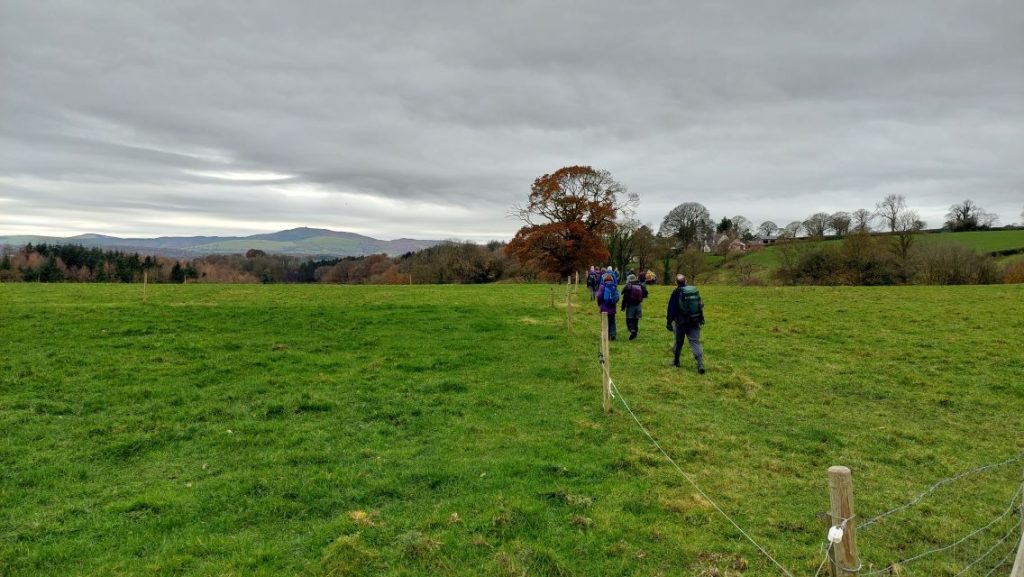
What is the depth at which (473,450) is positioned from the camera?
27.1 feet

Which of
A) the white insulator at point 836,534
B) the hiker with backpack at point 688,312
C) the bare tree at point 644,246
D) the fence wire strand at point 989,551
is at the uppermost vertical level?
the bare tree at point 644,246

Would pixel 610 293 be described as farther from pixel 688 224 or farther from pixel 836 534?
pixel 688 224

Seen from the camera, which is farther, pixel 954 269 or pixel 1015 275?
pixel 954 269

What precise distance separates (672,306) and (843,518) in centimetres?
984

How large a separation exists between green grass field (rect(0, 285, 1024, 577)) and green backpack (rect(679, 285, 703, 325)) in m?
1.48

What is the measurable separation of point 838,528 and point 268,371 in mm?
12299

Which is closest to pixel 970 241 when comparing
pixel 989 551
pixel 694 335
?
pixel 694 335

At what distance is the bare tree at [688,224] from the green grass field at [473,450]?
61706 mm

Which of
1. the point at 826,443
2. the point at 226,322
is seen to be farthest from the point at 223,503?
the point at 226,322

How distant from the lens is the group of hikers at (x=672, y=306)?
510 inches

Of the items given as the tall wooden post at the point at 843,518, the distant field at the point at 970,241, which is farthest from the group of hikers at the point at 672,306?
the distant field at the point at 970,241

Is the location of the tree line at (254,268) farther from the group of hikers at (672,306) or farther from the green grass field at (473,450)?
the green grass field at (473,450)

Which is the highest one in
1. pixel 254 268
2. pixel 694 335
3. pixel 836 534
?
pixel 254 268

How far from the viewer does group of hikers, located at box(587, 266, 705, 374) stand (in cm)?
1296
